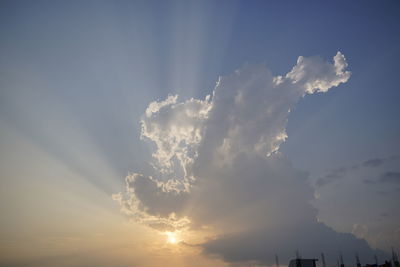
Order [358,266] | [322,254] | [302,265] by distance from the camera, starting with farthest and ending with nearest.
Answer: [322,254] → [358,266] → [302,265]

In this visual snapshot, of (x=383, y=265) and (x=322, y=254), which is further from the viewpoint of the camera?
(x=322, y=254)

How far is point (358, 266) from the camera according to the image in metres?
147

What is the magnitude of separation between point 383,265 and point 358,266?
75.7 ft

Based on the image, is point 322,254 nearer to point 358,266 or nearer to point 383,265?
point 358,266

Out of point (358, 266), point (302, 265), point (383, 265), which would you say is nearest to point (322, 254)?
point (358, 266)

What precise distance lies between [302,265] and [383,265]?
39.5 metres

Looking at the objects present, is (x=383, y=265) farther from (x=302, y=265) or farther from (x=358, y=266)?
(x=302, y=265)

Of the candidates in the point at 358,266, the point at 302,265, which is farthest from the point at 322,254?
the point at 302,265

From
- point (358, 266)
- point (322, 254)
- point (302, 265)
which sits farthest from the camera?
point (322, 254)

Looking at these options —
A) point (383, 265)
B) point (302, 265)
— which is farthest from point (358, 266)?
point (302, 265)

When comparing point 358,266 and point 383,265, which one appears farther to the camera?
point 358,266

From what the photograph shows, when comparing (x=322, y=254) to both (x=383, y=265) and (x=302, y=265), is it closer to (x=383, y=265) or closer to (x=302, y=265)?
(x=383, y=265)

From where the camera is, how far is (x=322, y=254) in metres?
192

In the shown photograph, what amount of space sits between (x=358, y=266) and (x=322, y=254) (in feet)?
152
